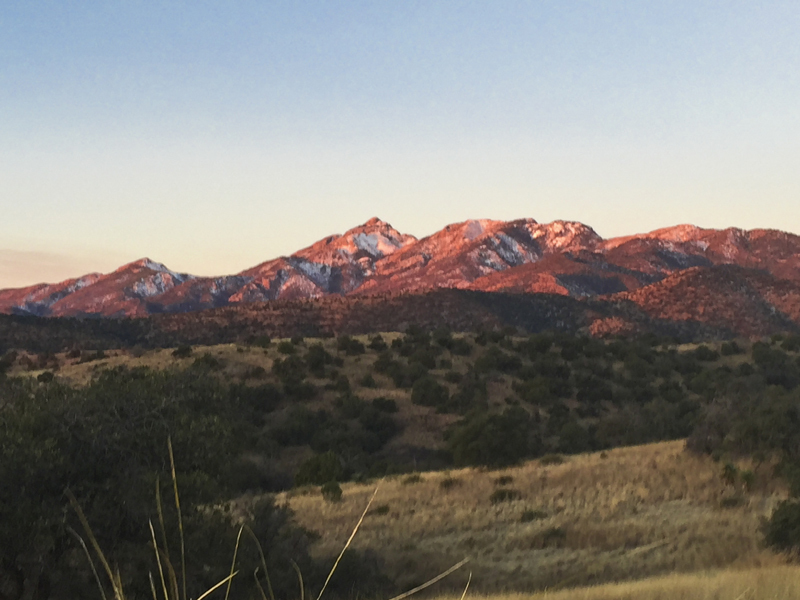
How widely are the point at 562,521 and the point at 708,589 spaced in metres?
9.96

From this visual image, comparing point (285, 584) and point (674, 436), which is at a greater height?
point (285, 584)

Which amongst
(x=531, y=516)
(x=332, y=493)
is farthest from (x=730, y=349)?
(x=531, y=516)

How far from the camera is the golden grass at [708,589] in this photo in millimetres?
8289

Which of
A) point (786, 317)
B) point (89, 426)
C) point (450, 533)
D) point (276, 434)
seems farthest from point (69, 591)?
point (786, 317)

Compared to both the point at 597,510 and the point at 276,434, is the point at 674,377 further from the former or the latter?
the point at 597,510

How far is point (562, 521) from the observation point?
18.5m

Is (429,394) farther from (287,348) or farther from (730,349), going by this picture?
(730,349)

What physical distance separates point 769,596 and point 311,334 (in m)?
84.7

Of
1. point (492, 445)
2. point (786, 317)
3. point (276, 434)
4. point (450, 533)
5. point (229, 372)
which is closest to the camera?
point (450, 533)

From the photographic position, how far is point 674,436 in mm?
38406

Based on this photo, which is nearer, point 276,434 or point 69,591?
point 69,591

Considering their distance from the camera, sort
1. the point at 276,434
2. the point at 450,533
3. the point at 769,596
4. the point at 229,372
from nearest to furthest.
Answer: the point at 769,596, the point at 450,533, the point at 276,434, the point at 229,372

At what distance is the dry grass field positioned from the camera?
1388 cm

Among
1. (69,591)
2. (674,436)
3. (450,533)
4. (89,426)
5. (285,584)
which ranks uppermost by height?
(89,426)
